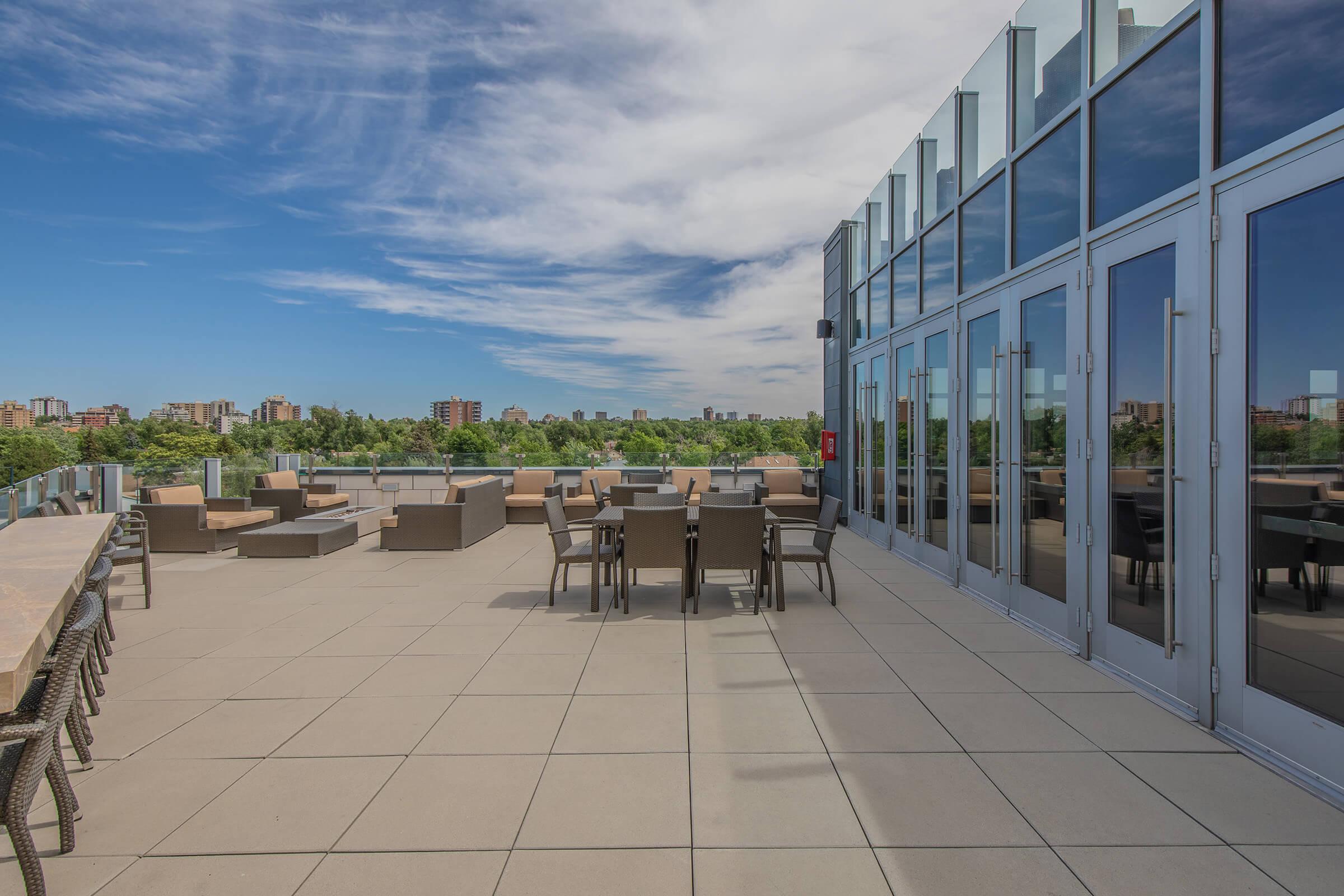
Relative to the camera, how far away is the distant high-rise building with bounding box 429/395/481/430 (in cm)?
3034

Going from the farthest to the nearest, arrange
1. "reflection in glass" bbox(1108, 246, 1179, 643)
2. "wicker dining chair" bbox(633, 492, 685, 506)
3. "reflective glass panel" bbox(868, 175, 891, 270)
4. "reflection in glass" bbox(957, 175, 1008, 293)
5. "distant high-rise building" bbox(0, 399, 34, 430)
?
"distant high-rise building" bbox(0, 399, 34, 430) < "reflective glass panel" bbox(868, 175, 891, 270) < "wicker dining chair" bbox(633, 492, 685, 506) < "reflection in glass" bbox(957, 175, 1008, 293) < "reflection in glass" bbox(1108, 246, 1179, 643)

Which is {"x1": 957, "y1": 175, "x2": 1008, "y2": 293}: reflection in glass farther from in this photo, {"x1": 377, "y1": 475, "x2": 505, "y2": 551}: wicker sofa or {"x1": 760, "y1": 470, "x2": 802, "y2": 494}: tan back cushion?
{"x1": 377, "y1": 475, "x2": 505, "y2": 551}: wicker sofa

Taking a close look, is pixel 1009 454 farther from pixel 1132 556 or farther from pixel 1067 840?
pixel 1067 840

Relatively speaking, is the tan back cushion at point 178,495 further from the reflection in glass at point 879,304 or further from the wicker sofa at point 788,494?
the reflection in glass at point 879,304

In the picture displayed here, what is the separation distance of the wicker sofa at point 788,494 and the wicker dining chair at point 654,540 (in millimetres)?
4538

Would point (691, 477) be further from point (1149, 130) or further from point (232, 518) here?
point (1149, 130)

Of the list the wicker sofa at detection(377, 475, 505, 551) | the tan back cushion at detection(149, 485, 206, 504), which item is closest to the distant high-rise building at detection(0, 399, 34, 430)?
the tan back cushion at detection(149, 485, 206, 504)

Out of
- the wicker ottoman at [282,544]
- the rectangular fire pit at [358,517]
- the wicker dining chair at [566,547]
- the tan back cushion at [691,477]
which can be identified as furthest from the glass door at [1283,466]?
the rectangular fire pit at [358,517]

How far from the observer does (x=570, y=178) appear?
45.1 ft

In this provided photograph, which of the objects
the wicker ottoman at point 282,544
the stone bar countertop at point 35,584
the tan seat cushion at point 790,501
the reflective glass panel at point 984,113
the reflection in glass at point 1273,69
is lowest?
the wicker ottoman at point 282,544

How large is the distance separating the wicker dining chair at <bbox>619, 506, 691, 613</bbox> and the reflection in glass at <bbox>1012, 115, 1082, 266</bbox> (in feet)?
10.5

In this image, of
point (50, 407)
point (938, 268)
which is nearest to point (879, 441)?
point (938, 268)

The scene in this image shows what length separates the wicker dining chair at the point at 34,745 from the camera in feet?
5.11

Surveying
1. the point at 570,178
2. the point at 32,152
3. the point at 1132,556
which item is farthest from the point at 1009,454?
the point at 32,152
